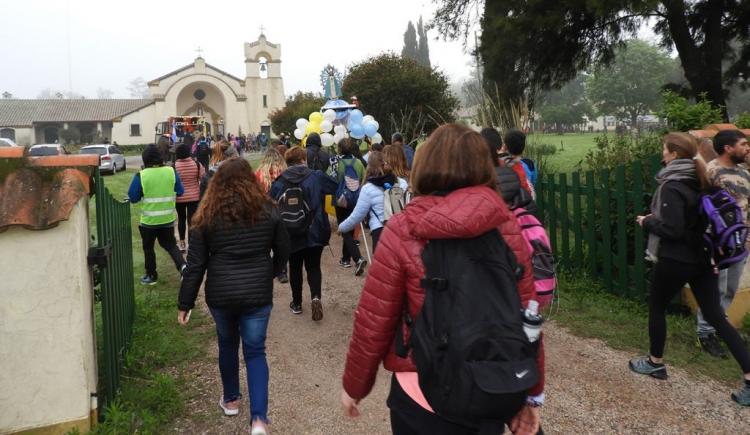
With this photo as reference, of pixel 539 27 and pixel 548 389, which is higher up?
pixel 539 27

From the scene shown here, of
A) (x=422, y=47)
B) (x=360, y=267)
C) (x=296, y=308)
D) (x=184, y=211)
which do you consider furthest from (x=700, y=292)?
(x=422, y=47)

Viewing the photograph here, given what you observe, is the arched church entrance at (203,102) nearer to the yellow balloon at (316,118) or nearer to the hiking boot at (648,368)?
the yellow balloon at (316,118)

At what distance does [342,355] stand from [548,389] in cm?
166

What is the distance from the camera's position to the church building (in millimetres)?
53344

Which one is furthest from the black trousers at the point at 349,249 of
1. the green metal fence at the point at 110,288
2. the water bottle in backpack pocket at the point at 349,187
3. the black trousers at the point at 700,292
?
the black trousers at the point at 700,292

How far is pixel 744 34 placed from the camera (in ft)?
40.5

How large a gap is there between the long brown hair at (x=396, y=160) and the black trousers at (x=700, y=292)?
2638 millimetres

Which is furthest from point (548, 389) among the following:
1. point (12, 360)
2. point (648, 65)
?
point (648, 65)

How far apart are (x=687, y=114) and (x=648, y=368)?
3.45 m

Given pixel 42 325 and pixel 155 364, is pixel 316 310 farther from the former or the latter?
pixel 42 325

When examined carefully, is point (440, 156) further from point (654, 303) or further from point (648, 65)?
point (648, 65)

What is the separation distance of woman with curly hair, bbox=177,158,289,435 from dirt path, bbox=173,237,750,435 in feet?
1.51

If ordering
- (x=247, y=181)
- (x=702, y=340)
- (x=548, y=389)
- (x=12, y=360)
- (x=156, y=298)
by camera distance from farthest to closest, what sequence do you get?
1. (x=156, y=298)
2. (x=702, y=340)
3. (x=548, y=389)
4. (x=247, y=181)
5. (x=12, y=360)

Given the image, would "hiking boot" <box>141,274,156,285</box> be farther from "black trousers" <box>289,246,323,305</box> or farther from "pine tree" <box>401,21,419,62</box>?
"pine tree" <box>401,21,419,62</box>
